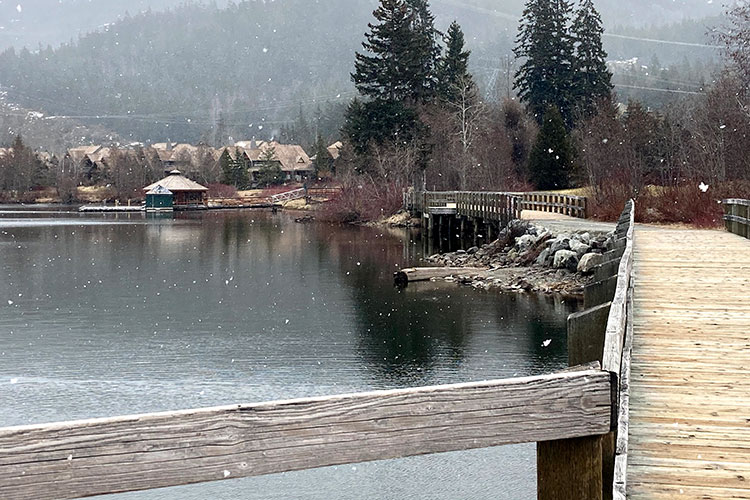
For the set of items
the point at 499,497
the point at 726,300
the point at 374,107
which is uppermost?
the point at 374,107

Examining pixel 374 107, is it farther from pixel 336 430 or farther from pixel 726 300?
pixel 336 430

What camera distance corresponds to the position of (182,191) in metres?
99.5

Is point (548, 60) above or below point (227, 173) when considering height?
above

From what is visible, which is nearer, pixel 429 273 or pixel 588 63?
pixel 429 273

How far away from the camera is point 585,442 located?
350 centimetres

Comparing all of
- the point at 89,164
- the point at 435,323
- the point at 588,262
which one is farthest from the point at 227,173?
the point at 435,323

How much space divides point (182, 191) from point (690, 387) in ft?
316

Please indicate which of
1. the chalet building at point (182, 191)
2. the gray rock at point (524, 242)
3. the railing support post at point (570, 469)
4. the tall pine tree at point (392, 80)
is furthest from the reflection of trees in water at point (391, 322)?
the chalet building at point (182, 191)

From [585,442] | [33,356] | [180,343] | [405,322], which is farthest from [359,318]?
[585,442]

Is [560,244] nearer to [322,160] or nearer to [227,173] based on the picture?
[322,160]

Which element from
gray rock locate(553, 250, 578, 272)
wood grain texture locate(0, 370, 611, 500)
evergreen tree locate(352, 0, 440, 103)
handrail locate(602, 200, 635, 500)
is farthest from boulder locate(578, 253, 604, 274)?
evergreen tree locate(352, 0, 440, 103)

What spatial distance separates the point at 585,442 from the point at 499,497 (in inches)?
271

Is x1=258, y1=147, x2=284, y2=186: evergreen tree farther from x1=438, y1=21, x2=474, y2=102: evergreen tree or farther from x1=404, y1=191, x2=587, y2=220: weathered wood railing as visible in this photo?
x1=404, y1=191, x2=587, y2=220: weathered wood railing

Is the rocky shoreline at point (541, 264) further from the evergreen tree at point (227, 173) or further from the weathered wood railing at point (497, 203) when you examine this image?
the evergreen tree at point (227, 173)
